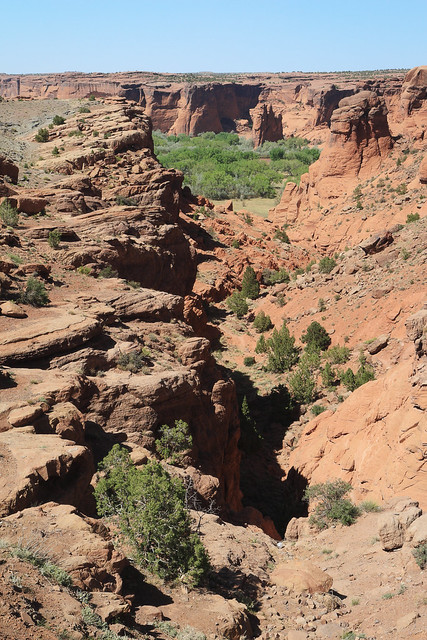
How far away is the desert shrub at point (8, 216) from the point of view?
29828mm

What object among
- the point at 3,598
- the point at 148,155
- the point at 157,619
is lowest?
the point at 157,619

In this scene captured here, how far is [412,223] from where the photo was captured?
44.4 m

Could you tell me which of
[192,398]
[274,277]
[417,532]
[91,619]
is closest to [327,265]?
[274,277]

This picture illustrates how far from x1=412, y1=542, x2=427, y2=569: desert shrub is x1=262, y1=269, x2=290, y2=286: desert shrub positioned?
1529 inches

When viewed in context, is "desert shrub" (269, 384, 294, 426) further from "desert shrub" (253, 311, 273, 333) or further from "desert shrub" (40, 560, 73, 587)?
"desert shrub" (40, 560, 73, 587)

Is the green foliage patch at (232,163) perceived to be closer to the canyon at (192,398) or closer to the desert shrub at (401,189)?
the canyon at (192,398)

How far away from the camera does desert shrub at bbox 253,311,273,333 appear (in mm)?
44062

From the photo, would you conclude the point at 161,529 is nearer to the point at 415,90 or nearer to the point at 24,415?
the point at 24,415

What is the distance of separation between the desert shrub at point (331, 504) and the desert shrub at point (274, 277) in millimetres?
31153

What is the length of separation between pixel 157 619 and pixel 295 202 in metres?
61.5

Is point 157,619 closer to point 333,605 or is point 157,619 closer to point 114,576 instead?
point 114,576

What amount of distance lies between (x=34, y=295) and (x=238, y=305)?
81.9 ft

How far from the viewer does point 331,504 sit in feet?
68.1

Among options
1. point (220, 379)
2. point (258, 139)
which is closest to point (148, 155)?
point (220, 379)
